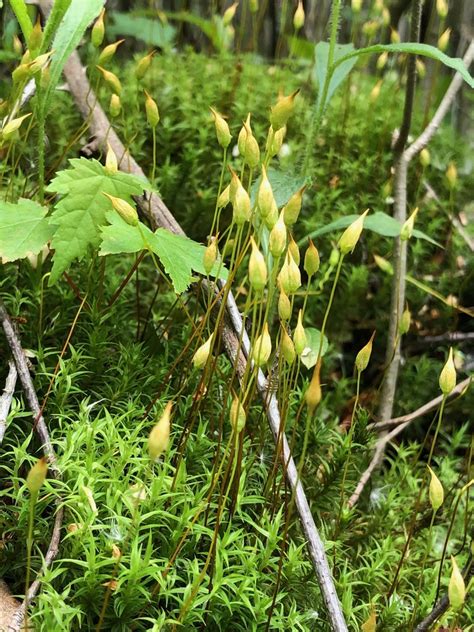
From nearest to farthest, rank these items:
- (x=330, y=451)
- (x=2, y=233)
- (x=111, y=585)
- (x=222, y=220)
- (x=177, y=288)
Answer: (x=111, y=585) < (x=177, y=288) < (x=2, y=233) < (x=330, y=451) < (x=222, y=220)

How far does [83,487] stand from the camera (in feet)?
3.62

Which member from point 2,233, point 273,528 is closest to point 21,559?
point 273,528

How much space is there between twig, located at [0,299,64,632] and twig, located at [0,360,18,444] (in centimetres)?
1

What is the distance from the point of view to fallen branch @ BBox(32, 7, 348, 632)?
110cm

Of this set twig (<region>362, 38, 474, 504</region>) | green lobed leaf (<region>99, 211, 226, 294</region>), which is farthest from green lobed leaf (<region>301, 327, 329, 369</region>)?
green lobed leaf (<region>99, 211, 226, 294</region>)

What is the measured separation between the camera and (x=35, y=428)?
1.26 m

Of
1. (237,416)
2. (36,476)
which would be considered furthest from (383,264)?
(36,476)

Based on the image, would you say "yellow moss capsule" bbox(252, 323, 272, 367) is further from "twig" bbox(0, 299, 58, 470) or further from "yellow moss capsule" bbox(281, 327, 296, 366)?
"twig" bbox(0, 299, 58, 470)

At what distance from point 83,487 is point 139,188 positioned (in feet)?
2.07

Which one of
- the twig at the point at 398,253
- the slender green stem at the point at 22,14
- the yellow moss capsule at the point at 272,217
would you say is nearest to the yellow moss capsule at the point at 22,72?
the slender green stem at the point at 22,14

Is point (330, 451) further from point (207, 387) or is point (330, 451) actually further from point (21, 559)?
point (21, 559)

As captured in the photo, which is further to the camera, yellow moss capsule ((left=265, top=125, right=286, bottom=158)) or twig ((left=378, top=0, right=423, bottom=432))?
twig ((left=378, top=0, right=423, bottom=432))

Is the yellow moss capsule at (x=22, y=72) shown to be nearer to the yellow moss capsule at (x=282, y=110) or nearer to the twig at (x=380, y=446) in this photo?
the yellow moss capsule at (x=282, y=110)

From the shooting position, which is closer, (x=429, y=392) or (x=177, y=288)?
(x=177, y=288)
